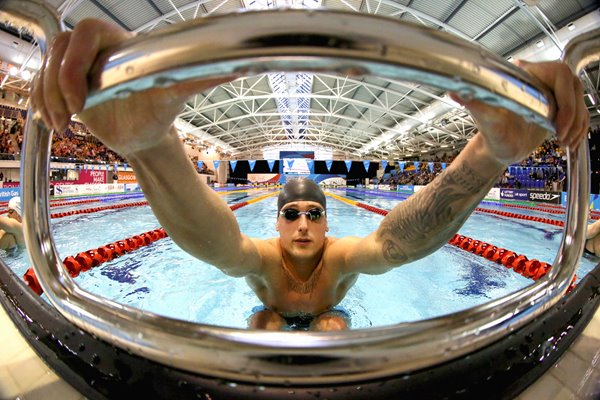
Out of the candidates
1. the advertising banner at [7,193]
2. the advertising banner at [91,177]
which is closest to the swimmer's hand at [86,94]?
the advertising banner at [7,193]

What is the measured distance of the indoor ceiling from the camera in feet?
26.6

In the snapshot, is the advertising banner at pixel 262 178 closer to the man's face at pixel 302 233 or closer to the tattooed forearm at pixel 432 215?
the man's face at pixel 302 233

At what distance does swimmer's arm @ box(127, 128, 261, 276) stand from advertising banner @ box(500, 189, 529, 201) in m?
16.7

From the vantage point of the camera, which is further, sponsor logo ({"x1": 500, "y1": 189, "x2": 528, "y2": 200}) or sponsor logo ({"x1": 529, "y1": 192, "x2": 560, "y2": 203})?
sponsor logo ({"x1": 500, "y1": 189, "x2": 528, "y2": 200})

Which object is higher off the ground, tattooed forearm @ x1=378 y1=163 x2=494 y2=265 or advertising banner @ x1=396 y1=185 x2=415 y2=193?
tattooed forearm @ x1=378 y1=163 x2=494 y2=265

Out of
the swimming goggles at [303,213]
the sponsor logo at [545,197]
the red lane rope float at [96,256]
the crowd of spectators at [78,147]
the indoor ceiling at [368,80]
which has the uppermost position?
the indoor ceiling at [368,80]

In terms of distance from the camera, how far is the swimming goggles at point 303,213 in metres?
1.77

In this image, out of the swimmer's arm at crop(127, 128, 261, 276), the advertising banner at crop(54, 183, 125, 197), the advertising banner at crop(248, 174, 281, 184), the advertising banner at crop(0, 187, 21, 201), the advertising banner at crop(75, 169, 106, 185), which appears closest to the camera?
the swimmer's arm at crop(127, 128, 261, 276)

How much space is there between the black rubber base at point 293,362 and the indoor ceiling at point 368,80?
1.88 feet

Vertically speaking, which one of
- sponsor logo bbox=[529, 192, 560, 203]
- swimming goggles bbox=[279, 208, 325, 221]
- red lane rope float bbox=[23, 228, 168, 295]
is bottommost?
red lane rope float bbox=[23, 228, 168, 295]

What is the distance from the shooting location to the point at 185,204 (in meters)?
1.00

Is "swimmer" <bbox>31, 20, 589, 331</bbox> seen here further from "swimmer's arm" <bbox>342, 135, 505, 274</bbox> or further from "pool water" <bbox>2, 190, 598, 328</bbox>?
"pool water" <bbox>2, 190, 598, 328</bbox>

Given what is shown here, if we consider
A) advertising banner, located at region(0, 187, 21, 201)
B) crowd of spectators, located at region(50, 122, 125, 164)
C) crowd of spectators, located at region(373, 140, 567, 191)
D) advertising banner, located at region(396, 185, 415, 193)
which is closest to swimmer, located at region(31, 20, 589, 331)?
advertising banner, located at region(0, 187, 21, 201)

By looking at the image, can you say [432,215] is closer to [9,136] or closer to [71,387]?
[71,387]
